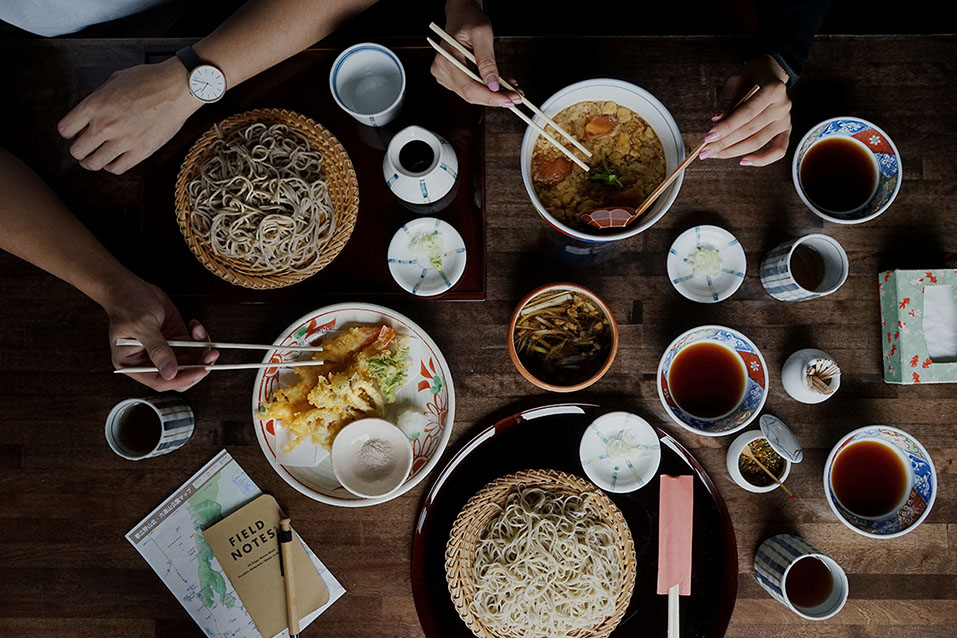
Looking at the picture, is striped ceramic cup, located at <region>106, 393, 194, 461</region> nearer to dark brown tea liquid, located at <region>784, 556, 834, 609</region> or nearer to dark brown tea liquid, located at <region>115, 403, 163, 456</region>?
dark brown tea liquid, located at <region>115, 403, 163, 456</region>

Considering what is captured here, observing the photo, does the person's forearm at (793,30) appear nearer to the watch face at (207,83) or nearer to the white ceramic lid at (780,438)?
the white ceramic lid at (780,438)

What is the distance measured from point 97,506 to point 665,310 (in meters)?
2.02

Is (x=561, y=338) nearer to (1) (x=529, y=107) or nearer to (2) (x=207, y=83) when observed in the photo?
(1) (x=529, y=107)

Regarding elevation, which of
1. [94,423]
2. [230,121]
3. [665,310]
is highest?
[230,121]

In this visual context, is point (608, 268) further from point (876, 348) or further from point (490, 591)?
point (490, 591)

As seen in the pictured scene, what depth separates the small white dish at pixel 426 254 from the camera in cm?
187

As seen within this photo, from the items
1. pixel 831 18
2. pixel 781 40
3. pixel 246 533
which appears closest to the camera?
pixel 781 40

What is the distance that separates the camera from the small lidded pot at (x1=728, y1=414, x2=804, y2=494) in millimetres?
1800

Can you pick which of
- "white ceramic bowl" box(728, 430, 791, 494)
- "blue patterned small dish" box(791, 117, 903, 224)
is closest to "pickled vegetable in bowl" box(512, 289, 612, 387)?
"white ceramic bowl" box(728, 430, 791, 494)

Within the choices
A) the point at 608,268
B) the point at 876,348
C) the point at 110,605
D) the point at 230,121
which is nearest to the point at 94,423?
the point at 110,605

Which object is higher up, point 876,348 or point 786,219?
point 786,219

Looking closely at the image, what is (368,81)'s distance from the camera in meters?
1.90

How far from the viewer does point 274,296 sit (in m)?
1.89

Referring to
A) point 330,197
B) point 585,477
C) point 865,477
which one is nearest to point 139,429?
point 330,197
